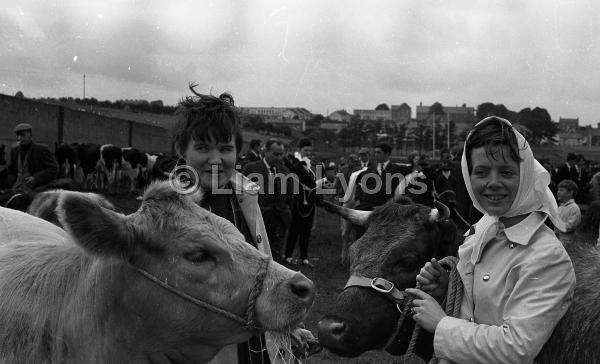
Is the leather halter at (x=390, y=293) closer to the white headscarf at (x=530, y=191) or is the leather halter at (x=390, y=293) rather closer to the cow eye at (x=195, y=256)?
the white headscarf at (x=530, y=191)

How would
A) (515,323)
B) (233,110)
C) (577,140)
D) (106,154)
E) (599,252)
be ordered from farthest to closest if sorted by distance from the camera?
(577,140) → (106,154) → (233,110) → (599,252) → (515,323)

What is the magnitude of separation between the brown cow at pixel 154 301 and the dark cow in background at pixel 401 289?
926 millimetres

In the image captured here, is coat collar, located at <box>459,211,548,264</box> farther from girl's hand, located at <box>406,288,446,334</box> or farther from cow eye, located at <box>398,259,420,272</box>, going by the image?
cow eye, located at <box>398,259,420,272</box>

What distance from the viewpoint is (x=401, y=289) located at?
131 inches

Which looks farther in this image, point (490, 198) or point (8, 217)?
point (8, 217)

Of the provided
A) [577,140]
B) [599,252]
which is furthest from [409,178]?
[577,140]

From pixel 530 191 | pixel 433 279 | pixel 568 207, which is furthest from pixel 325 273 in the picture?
pixel 530 191

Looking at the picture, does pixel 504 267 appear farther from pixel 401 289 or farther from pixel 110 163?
pixel 110 163

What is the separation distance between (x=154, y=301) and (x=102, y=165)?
21.2 m

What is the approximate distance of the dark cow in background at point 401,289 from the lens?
2.48 metres

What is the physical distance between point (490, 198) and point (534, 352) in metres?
0.68

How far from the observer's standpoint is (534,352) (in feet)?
6.94

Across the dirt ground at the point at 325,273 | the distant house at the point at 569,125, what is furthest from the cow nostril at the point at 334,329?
the distant house at the point at 569,125

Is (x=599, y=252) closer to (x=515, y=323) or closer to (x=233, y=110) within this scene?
(x=515, y=323)
